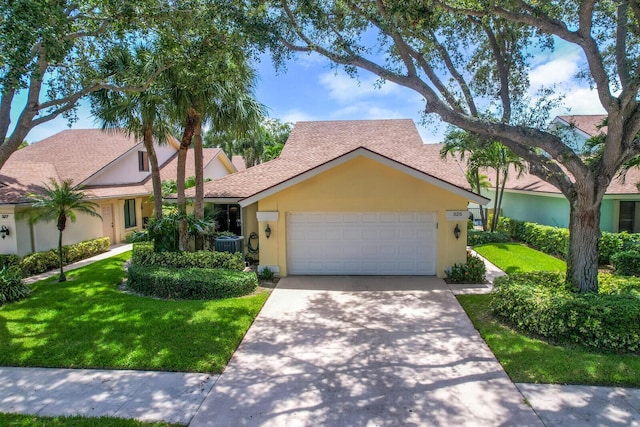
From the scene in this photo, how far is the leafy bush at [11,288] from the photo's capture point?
32.4 feet

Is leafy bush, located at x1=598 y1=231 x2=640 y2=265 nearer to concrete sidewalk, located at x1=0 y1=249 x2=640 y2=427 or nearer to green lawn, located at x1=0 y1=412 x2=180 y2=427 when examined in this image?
concrete sidewalk, located at x1=0 y1=249 x2=640 y2=427

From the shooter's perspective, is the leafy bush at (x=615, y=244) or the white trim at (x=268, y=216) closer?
the white trim at (x=268, y=216)

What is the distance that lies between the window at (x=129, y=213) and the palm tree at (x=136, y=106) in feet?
23.2

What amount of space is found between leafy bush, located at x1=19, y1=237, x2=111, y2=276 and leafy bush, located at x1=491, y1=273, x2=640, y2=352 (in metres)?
14.9

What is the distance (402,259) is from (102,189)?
14.4 m

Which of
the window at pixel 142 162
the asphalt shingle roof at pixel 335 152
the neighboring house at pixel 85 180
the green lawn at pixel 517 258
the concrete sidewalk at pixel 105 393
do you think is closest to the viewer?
the concrete sidewalk at pixel 105 393

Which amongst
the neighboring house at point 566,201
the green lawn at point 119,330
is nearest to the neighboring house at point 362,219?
the green lawn at point 119,330

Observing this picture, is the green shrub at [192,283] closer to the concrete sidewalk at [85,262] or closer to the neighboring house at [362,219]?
the neighboring house at [362,219]

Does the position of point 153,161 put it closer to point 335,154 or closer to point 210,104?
point 210,104

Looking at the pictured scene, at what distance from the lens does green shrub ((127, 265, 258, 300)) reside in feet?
33.1

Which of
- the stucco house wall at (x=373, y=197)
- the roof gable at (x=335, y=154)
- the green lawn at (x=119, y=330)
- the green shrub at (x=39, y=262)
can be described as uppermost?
the roof gable at (x=335, y=154)

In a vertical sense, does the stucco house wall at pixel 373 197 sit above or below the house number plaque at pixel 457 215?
above

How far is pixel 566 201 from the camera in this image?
669 inches

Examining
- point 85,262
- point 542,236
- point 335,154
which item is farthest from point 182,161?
point 542,236
